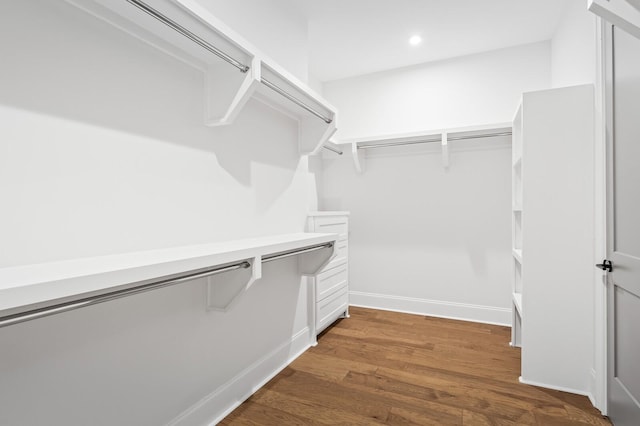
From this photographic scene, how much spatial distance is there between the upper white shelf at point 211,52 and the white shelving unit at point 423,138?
1193mm

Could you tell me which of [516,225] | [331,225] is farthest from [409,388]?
[516,225]

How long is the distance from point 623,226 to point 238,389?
6.76ft

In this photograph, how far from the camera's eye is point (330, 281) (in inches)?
117

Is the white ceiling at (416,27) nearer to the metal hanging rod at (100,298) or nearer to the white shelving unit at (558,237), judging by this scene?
A: the white shelving unit at (558,237)

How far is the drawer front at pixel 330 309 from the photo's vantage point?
9.02 feet

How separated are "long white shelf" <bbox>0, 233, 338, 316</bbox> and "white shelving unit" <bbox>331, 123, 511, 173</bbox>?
2269 mm

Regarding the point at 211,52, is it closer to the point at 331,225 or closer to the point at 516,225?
the point at 331,225

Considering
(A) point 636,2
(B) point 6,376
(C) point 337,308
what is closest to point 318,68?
(C) point 337,308

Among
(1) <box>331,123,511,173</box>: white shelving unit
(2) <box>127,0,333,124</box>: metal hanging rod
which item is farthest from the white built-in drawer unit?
(2) <box>127,0,333,124</box>: metal hanging rod

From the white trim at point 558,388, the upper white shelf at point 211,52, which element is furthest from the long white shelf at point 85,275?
the white trim at point 558,388

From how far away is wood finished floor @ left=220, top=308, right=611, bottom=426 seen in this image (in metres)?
1.72

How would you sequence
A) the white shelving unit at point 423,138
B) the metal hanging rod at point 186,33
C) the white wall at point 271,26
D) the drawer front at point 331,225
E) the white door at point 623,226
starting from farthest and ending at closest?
the white shelving unit at point 423,138, the drawer front at point 331,225, the white wall at point 271,26, the white door at point 623,226, the metal hanging rod at point 186,33

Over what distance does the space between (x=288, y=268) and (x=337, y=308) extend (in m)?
0.98

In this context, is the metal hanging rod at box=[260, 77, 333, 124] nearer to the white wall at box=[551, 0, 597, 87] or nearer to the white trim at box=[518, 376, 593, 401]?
the white wall at box=[551, 0, 597, 87]
